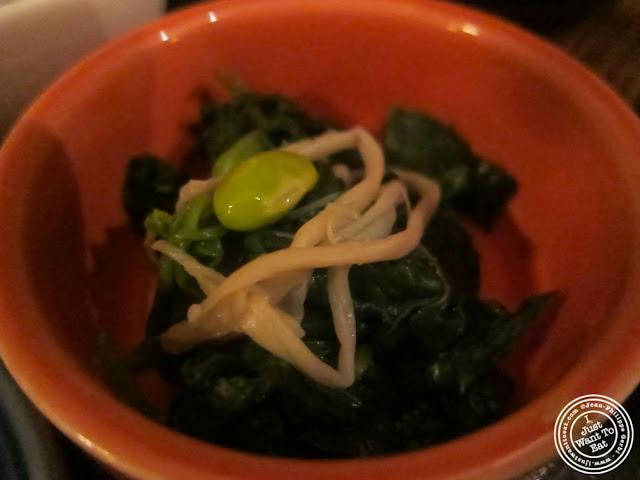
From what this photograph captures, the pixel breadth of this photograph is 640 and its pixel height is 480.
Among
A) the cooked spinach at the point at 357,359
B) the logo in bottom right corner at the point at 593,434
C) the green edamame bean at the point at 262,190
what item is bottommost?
the cooked spinach at the point at 357,359

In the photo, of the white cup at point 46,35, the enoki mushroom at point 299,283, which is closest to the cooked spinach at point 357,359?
the enoki mushroom at point 299,283

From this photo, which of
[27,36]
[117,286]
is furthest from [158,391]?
[27,36]

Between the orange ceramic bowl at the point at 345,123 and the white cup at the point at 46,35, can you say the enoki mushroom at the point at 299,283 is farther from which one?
the white cup at the point at 46,35

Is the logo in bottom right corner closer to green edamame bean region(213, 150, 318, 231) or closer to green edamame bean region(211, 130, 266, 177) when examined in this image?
green edamame bean region(213, 150, 318, 231)

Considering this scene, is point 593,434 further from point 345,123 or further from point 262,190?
point 345,123

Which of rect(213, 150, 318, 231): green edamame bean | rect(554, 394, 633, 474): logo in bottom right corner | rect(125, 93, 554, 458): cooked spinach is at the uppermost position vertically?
rect(554, 394, 633, 474): logo in bottom right corner

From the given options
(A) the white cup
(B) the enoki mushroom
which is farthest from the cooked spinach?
(A) the white cup
